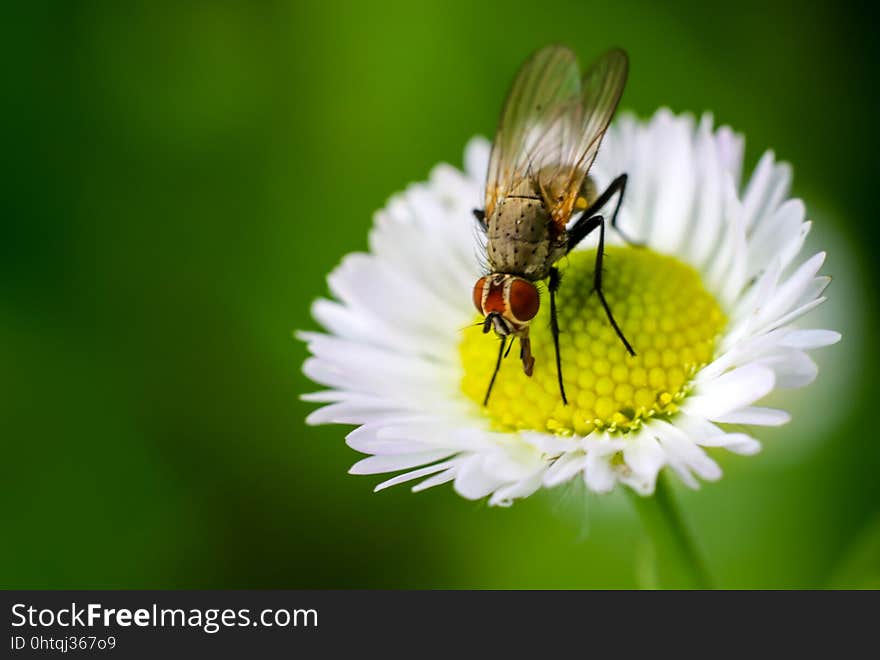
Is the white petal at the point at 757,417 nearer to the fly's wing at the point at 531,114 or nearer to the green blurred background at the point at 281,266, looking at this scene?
the fly's wing at the point at 531,114

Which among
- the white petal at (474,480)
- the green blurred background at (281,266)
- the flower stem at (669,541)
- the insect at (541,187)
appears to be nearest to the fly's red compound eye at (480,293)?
the insect at (541,187)

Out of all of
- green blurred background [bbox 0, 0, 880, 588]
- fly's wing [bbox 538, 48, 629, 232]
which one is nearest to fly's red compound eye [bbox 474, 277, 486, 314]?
fly's wing [bbox 538, 48, 629, 232]

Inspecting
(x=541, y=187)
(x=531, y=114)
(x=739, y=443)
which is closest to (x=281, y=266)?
(x=531, y=114)

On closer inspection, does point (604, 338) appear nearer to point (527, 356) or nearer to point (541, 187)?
point (527, 356)

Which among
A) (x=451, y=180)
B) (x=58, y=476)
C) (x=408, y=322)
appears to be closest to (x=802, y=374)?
(x=408, y=322)

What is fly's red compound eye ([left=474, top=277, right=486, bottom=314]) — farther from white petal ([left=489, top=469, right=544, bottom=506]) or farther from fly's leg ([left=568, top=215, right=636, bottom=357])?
white petal ([left=489, top=469, right=544, bottom=506])

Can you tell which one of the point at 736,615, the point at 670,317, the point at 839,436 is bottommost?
the point at 736,615

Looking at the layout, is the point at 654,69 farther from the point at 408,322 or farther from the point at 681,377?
the point at 681,377
